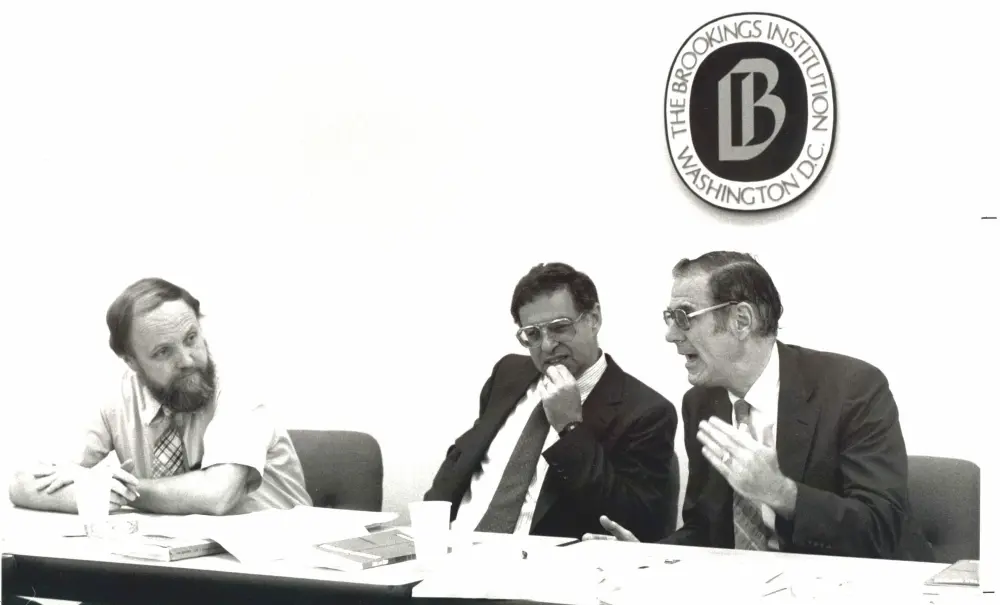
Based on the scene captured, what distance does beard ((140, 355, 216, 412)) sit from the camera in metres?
3.27

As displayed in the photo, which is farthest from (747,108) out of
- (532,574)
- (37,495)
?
(37,495)

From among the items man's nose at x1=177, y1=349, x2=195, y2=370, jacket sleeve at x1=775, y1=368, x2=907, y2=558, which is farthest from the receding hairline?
jacket sleeve at x1=775, y1=368, x2=907, y2=558

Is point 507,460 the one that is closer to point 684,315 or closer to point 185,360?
point 684,315

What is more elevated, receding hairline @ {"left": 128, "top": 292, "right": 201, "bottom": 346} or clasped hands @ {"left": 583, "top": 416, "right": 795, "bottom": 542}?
receding hairline @ {"left": 128, "top": 292, "right": 201, "bottom": 346}

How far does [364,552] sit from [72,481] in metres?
1.15

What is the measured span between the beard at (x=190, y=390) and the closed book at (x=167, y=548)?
824 mm

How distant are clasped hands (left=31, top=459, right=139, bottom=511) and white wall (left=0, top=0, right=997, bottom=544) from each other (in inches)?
31.9

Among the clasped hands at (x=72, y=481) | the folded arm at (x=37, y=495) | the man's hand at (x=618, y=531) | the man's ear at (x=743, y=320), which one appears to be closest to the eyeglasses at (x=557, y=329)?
the man's ear at (x=743, y=320)

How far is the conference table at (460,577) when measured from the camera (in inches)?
80.1

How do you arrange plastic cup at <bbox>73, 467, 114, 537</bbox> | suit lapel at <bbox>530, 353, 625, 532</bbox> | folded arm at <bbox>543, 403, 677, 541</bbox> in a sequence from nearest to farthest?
plastic cup at <bbox>73, 467, 114, 537</bbox> → folded arm at <bbox>543, 403, 677, 541</bbox> → suit lapel at <bbox>530, 353, 625, 532</bbox>

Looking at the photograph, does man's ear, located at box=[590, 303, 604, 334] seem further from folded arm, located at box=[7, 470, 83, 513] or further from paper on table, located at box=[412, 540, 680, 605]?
folded arm, located at box=[7, 470, 83, 513]

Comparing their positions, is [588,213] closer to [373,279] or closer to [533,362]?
[533,362]

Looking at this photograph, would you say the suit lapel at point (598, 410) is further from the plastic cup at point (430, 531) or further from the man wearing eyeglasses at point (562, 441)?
the plastic cup at point (430, 531)

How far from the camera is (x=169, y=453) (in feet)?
10.9
